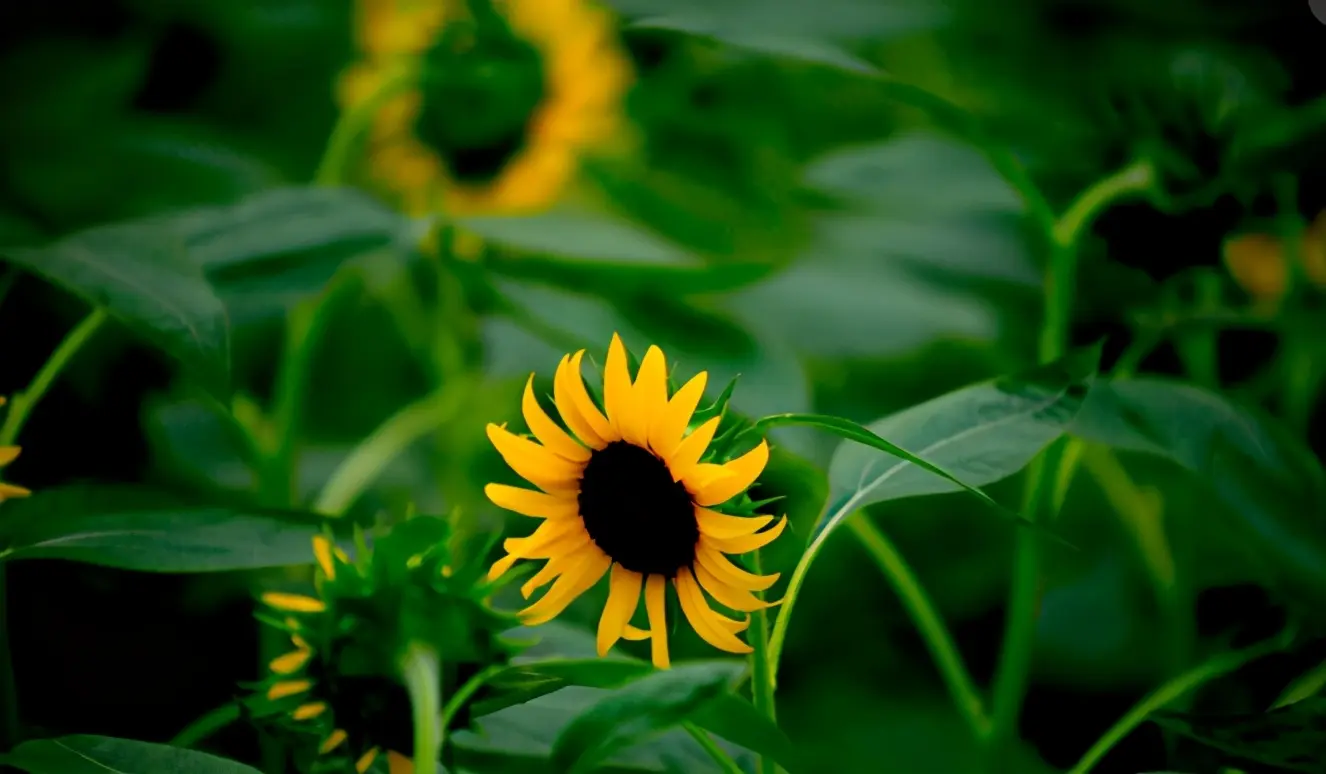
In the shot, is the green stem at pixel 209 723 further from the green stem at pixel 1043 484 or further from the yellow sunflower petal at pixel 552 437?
the green stem at pixel 1043 484

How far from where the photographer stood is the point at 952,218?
866 mm

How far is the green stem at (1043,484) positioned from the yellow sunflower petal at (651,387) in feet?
0.65

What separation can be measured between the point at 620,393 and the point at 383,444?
353mm

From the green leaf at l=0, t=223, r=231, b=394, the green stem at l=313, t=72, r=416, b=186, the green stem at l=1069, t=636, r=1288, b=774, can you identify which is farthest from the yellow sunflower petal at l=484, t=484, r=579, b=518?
the green stem at l=313, t=72, r=416, b=186

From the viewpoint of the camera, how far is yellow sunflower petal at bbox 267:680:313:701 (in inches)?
14.1

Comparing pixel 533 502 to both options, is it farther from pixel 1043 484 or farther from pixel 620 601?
pixel 1043 484

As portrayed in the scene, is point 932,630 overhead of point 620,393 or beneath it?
beneath

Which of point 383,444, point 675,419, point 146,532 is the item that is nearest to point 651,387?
point 675,419

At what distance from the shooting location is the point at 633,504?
0.37 m

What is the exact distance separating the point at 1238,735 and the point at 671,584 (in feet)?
0.72

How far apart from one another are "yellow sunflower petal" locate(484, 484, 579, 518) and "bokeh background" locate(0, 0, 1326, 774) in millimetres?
146

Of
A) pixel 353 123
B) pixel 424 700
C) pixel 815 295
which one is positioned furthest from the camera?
pixel 815 295

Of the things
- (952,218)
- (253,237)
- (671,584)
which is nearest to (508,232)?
(253,237)

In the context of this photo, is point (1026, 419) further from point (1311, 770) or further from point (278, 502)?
point (278, 502)
